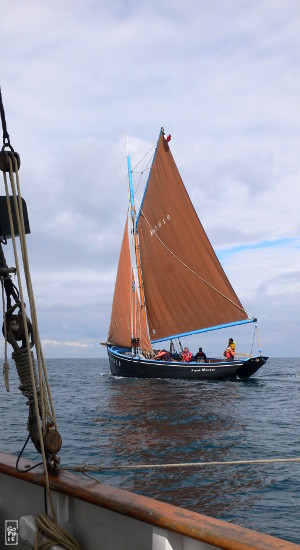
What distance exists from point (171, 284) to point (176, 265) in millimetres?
1448

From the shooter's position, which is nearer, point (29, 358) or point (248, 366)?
point (29, 358)

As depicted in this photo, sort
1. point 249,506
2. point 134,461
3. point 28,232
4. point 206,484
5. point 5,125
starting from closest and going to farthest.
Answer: point 5,125, point 28,232, point 249,506, point 206,484, point 134,461

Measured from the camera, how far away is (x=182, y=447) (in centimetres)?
1408

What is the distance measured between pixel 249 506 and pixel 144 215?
2865 cm

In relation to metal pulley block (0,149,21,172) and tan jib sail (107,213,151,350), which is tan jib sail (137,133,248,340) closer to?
tan jib sail (107,213,151,350)

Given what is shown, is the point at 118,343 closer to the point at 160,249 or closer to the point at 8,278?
the point at 160,249

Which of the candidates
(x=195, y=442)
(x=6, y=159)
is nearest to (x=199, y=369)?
(x=195, y=442)

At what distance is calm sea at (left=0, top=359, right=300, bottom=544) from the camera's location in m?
9.45

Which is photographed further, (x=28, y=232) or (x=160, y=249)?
(x=160, y=249)

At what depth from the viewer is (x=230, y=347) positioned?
3588 cm

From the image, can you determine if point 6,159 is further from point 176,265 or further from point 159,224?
point 159,224

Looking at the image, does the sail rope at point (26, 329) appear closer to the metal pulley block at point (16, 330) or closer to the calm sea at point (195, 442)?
the metal pulley block at point (16, 330)

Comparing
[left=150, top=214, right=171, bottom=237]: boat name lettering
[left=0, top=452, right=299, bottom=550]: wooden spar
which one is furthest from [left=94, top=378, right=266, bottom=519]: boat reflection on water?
[left=150, top=214, right=171, bottom=237]: boat name lettering

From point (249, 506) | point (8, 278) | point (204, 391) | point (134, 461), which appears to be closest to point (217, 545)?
point (8, 278)
